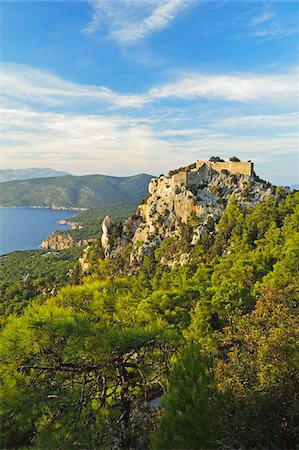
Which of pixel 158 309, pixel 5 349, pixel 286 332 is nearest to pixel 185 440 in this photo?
pixel 5 349

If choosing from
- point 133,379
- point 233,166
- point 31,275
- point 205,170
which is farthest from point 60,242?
point 133,379

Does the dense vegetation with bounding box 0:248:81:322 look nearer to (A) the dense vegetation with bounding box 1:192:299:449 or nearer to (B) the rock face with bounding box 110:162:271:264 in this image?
(B) the rock face with bounding box 110:162:271:264

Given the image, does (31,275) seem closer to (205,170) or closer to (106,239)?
(106,239)

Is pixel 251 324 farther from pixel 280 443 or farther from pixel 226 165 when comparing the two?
pixel 226 165

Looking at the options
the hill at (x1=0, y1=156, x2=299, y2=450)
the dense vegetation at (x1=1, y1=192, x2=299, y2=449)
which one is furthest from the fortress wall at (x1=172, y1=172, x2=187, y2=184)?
the dense vegetation at (x1=1, y1=192, x2=299, y2=449)

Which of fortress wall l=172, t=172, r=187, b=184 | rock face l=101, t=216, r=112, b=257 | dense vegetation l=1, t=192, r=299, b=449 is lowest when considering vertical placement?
rock face l=101, t=216, r=112, b=257

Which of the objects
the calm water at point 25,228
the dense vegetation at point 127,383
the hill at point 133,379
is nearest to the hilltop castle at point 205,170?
the hill at point 133,379

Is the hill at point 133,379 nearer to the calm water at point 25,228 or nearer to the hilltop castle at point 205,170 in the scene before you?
the hilltop castle at point 205,170
